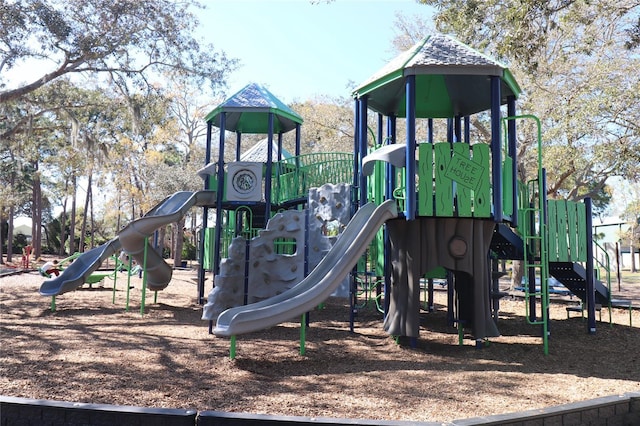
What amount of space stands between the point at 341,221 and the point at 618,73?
28.3ft

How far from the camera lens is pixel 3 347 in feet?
26.2

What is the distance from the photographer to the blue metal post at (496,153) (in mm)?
8234

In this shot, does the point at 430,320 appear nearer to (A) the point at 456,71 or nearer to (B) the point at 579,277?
(B) the point at 579,277

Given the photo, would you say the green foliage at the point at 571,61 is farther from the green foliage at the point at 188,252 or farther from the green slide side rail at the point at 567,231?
the green foliage at the point at 188,252

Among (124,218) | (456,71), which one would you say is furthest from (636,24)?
(124,218)

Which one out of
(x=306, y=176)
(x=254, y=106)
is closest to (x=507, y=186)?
(x=306, y=176)

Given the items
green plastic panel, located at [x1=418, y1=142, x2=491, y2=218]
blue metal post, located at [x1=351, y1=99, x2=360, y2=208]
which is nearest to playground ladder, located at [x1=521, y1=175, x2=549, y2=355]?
green plastic panel, located at [x1=418, y1=142, x2=491, y2=218]

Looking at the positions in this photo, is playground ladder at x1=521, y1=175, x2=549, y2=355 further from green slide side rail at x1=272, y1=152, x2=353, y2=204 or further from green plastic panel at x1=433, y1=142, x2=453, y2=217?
green slide side rail at x1=272, y1=152, x2=353, y2=204

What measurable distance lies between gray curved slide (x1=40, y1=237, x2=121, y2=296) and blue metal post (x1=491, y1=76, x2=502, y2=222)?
9896mm

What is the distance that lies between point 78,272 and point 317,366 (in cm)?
906

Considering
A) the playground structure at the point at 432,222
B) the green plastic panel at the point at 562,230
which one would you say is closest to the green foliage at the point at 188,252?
the playground structure at the point at 432,222

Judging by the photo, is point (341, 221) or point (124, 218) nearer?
point (341, 221)

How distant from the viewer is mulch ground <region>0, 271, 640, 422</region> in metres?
5.38

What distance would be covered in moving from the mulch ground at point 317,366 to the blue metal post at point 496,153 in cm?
230
